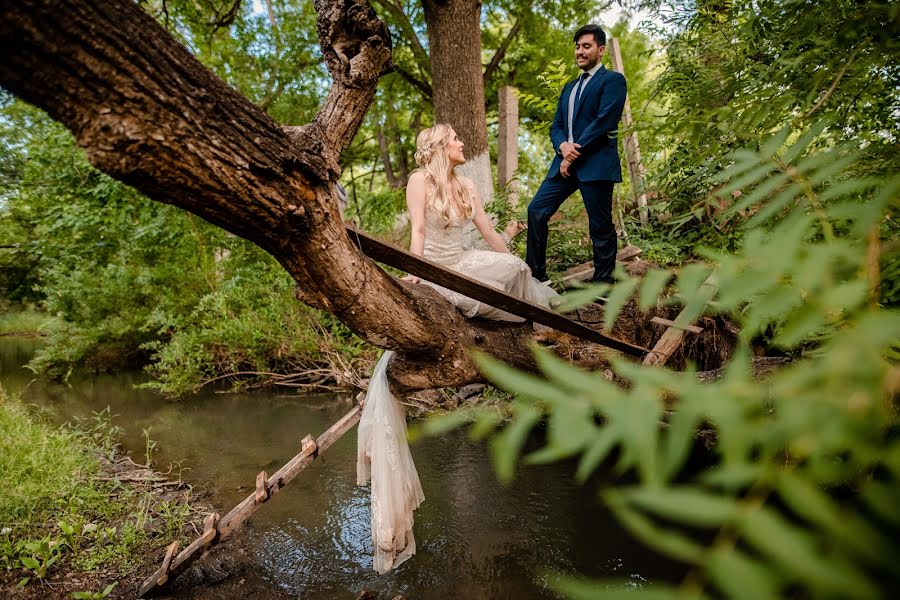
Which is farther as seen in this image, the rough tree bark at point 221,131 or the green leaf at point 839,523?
the rough tree bark at point 221,131

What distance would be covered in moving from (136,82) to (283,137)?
554 mm

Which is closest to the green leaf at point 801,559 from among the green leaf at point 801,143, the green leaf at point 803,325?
the green leaf at point 803,325

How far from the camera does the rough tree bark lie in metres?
1.40

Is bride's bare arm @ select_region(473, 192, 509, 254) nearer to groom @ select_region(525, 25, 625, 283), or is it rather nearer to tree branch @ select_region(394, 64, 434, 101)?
groom @ select_region(525, 25, 625, 283)

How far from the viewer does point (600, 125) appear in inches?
147

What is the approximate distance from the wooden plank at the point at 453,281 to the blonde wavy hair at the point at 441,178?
1.13 metres

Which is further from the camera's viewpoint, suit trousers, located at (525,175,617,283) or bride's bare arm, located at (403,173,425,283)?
suit trousers, located at (525,175,617,283)

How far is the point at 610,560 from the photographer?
351 centimetres

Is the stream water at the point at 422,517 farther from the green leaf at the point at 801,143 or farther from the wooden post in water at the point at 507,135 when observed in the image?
the wooden post in water at the point at 507,135

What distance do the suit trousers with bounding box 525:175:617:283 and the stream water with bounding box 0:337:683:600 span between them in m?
2.11

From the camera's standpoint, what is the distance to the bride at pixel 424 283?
9.91ft

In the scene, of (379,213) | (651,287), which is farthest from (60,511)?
(379,213)

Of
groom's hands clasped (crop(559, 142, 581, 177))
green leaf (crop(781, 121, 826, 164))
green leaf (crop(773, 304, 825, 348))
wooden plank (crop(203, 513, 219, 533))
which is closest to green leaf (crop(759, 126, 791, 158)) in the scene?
green leaf (crop(781, 121, 826, 164))

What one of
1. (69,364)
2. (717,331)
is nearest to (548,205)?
(717,331)
